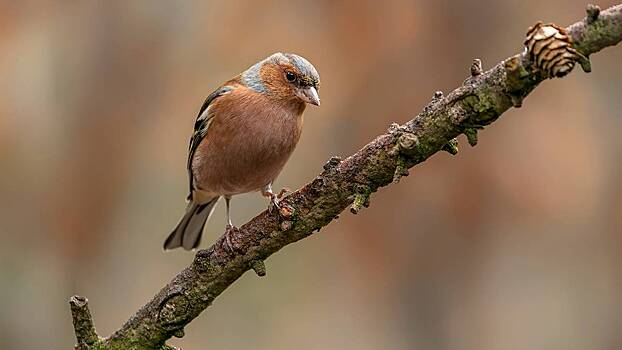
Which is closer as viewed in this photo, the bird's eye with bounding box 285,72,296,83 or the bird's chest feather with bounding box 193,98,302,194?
the bird's chest feather with bounding box 193,98,302,194

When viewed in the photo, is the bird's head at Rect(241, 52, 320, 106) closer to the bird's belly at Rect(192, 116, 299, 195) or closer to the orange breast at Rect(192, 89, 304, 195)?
the orange breast at Rect(192, 89, 304, 195)

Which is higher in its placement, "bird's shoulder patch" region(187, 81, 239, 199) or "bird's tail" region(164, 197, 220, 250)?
"bird's shoulder patch" region(187, 81, 239, 199)

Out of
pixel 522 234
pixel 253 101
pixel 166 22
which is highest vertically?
pixel 166 22

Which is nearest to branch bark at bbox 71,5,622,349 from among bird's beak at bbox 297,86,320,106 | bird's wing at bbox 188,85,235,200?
bird's beak at bbox 297,86,320,106

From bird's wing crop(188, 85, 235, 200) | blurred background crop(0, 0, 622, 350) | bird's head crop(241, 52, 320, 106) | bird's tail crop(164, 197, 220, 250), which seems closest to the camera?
bird's head crop(241, 52, 320, 106)

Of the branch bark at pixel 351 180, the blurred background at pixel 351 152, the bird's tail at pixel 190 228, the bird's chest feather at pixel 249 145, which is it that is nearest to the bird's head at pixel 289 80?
the bird's chest feather at pixel 249 145

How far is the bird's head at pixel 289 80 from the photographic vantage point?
163 inches

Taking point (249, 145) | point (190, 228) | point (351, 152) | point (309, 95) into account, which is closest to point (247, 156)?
point (249, 145)

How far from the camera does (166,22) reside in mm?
5305

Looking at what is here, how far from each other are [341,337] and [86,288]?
196 cm

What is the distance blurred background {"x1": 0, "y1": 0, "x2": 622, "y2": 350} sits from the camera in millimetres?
5055

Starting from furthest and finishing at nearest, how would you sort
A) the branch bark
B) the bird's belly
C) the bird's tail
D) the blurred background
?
the blurred background → the bird's tail → the bird's belly → the branch bark

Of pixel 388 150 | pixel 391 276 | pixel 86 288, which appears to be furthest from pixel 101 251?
pixel 388 150

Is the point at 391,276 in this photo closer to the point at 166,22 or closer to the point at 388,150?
the point at 166,22
